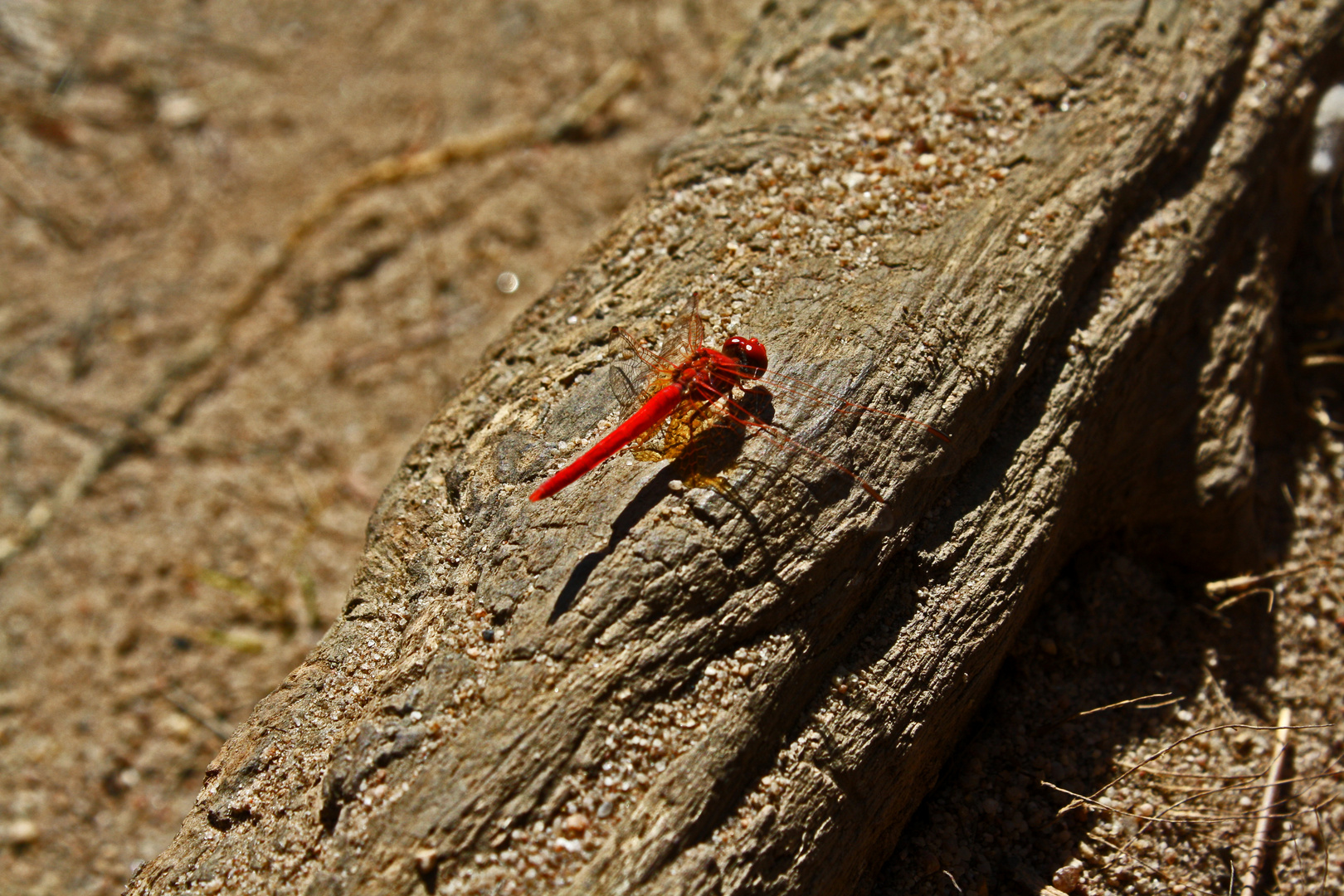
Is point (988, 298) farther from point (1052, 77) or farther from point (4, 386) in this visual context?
point (4, 386)

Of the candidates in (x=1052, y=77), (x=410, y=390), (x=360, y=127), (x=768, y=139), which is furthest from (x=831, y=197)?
(x=360, y=127)

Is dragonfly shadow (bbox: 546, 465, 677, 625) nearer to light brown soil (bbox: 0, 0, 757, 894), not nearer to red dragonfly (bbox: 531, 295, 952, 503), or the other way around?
red dragonfly (bbox: 531, 295, 952, 503)

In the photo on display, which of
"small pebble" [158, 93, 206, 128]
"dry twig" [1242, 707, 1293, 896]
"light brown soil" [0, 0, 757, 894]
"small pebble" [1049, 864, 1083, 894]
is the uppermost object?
"small pebble" [158, 93, 206, 128]

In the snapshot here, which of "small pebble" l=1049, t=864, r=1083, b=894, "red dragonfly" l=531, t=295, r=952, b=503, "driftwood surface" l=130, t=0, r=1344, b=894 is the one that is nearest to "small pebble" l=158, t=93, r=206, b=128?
"driftwood surface" l=130, t=0, r=1344, b=894

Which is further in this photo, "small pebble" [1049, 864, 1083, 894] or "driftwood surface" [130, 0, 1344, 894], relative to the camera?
"small pebble" [1049, 864, 1083, 894]

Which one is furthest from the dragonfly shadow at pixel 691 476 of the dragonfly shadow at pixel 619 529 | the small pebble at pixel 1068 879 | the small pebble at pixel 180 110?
the small pebble at pixel 180 110

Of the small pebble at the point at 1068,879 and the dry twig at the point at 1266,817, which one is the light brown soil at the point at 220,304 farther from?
the dry twig at the point at 1266,817

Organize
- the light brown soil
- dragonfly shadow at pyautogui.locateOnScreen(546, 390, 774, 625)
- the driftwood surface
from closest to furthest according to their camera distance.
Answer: the driftwood surface → dragonfly shadow at pyautogui.locateOnScreen(546, 390, 774, 625) → the light brown soil

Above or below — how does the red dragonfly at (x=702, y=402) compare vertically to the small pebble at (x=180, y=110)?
below
